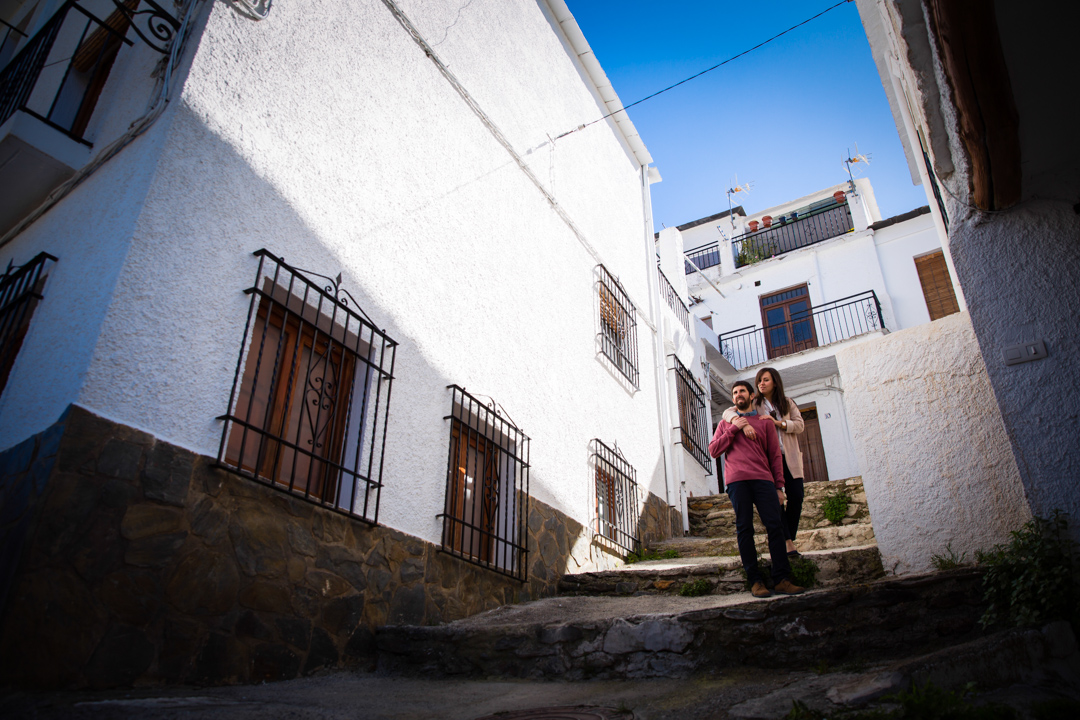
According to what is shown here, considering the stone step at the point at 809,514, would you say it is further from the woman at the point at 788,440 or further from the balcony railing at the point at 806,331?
the balcony railing at the point at 806,331

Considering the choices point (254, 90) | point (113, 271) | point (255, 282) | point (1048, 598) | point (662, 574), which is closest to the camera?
point (1048, 598)

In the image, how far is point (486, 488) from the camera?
5625 millimetres

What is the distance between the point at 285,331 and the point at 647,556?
4.71 m

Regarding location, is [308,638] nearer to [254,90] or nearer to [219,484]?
[219,484]

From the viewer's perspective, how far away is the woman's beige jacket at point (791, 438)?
461 centimetres

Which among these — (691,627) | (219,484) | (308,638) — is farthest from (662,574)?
(219,484)

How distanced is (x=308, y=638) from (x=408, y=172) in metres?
3.41

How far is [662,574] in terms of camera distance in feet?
17.5

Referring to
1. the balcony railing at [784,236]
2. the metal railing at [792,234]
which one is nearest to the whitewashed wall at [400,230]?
the balcony railing at [784,236]

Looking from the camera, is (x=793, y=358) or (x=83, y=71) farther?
(x=793, y=358)

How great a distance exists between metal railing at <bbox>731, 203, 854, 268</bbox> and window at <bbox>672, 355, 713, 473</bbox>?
7.06 meters

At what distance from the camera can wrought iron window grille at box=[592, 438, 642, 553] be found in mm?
7312

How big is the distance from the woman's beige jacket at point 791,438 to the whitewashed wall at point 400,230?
7.07 feet

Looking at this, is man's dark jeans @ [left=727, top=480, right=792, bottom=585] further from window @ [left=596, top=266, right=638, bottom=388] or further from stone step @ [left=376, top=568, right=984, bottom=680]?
window @ [left=596, top=266, right=638, bottom=388]
